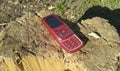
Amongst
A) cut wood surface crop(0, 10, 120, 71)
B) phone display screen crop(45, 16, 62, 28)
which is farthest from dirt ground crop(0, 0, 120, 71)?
phone display screen crop(45, 16, 62, 28)

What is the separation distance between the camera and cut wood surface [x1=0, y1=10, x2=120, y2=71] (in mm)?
3082

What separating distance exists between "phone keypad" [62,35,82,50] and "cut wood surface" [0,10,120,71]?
0.24 ft

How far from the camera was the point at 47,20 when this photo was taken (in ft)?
11.1

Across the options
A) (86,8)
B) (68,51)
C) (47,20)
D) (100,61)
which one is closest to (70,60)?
(68,51)

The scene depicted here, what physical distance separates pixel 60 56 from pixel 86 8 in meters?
2.25

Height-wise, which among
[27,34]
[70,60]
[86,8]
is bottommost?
[86,8]

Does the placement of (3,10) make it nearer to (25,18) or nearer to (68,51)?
(25,18)

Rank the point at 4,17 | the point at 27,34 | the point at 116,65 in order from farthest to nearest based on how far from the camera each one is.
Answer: the point at 4,17
the point at 27,34
the point at 116,65

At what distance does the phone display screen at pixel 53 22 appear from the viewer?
3320 mm

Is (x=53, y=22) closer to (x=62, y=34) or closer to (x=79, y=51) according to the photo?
(x=62, y=34)

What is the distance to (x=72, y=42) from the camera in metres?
3.15

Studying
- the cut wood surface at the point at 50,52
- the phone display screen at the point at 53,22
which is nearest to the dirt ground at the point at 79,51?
the cut wood surface at the point at 50,52

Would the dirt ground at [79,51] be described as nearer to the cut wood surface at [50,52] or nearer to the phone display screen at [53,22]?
the cut wood surface at [50,52]

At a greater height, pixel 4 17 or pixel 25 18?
pixel 25 18
